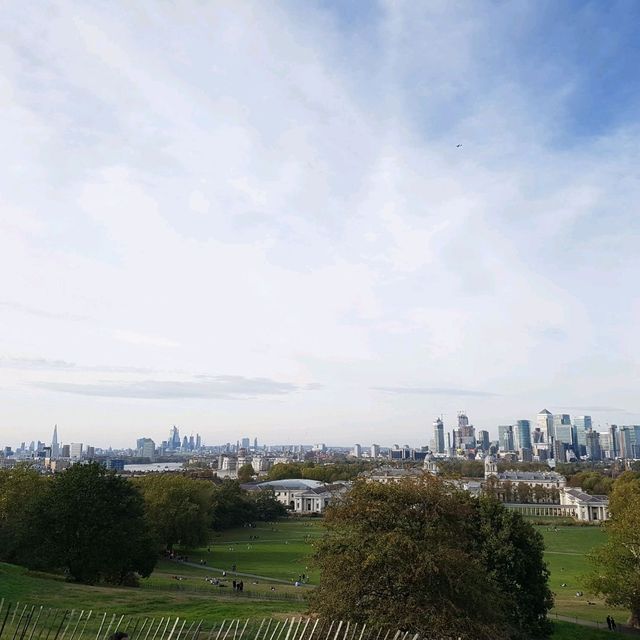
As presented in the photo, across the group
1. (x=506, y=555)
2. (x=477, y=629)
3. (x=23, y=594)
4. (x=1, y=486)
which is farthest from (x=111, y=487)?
(x=477, y=629)

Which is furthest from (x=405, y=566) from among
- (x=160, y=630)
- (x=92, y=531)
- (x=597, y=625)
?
(x=92, y=531)

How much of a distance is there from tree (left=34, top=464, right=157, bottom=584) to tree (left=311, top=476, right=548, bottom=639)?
18.8 m

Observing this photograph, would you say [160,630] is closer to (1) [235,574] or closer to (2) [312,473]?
(1) [235,574]

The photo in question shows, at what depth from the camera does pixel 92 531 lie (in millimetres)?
34625

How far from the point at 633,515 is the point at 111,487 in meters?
31.1

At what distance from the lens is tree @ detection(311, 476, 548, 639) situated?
18250mm

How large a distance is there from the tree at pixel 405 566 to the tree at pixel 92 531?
18.8m

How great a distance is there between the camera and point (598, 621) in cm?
3416

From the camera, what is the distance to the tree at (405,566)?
18.2 metres

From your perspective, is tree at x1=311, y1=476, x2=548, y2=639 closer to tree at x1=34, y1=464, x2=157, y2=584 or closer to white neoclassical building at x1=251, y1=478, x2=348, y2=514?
tree at x1=34, y1=464, x2=157, y2=584

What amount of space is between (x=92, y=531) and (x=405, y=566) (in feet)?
75.8

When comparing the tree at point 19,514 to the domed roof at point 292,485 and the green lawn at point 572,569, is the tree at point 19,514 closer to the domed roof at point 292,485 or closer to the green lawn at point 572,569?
the green lawn at point 572,569

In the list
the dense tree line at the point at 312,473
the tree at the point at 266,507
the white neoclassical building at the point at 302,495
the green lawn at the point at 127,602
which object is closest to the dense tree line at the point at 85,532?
the green lawn at the point at 127,602

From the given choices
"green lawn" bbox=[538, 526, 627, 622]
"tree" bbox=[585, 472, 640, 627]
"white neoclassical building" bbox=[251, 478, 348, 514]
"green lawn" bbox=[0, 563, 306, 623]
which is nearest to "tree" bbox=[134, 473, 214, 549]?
→ "green lawn" bbox=[0, 563, 306, 623]
